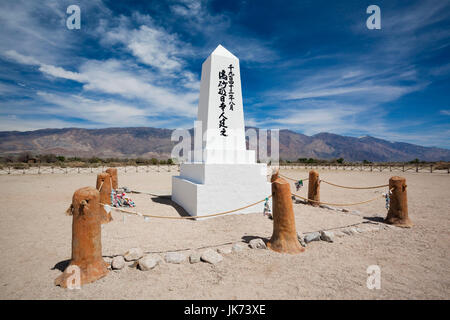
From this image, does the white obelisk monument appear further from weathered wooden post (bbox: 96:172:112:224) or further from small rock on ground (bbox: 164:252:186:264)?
small rock on ground (bbox: 164:252:186:264)

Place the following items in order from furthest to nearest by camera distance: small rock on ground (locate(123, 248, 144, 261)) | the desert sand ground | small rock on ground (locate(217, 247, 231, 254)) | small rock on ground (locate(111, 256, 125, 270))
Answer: small rock on ground (locate(217, 247, 231, 254))
small rock on ground (locate(123, 248, 144, 261))
small rock on ground (locate(111, 256, 125, 270))
the desert sand ground

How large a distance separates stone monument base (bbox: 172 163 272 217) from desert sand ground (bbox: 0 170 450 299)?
1.39ft

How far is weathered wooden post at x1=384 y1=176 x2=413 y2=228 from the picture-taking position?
549 cm

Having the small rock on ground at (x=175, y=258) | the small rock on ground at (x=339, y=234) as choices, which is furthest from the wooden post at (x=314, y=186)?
the small rock on ground at (x=175, y=258)

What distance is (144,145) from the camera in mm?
100750

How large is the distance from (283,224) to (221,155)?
11.5ft

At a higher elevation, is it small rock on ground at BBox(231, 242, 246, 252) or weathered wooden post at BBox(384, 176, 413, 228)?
weathered wooden post at BBox(384, 176, 413, 228)

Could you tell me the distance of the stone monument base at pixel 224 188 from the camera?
6.22 m

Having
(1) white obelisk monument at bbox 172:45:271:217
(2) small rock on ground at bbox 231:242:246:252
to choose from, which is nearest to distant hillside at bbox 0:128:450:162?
(1) white obelisk monument at bbox 172:45:271:217

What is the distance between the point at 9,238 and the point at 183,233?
12.4 ft

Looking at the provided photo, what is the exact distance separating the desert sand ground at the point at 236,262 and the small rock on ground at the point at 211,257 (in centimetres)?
9

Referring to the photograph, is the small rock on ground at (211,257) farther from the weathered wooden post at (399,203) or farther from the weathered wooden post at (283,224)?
the weathered wooden post at (399,203)

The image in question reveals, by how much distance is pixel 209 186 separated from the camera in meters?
6.26

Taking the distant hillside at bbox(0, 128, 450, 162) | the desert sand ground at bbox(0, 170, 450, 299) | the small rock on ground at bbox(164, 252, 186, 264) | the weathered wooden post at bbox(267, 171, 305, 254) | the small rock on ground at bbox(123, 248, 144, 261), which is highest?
the distant hillside at bbox(0, 128, 450, 162)
